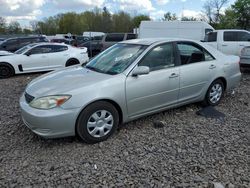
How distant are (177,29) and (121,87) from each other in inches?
469

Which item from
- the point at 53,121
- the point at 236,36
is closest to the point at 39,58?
the point at 53,121

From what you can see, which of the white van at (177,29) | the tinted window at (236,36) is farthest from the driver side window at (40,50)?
the tinted window at (236,36)

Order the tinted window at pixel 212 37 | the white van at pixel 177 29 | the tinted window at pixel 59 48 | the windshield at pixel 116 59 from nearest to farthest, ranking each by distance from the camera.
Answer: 1. the windshield at pixel 116 59
2. the tinted window at pixel 59 48
3. the tinted window at pixel 212 37
4. the white van at pixel 177 29

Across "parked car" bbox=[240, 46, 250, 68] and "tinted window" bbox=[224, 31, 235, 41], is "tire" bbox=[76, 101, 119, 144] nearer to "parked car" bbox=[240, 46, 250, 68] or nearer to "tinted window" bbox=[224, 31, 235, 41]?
"parked car" bbox=[240, 46, 250, 68]

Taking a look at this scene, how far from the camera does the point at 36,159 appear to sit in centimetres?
330

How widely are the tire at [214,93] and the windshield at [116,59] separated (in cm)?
178

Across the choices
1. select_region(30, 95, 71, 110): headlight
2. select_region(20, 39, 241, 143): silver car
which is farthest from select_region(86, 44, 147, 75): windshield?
select_region(30, 95, 71, 110): headlight

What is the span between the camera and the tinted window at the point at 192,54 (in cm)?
449

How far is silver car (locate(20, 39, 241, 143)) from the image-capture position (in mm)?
3363

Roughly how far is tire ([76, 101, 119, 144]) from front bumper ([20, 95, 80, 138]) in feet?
0.39

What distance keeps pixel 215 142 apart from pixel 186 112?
4.18 ft

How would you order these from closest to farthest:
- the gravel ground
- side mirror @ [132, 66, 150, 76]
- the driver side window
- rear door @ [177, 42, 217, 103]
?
the gravel ground → side mirror @ [132, 66, 150, 76] → rear door @ [177, 42, 217, 103] → the driver side window

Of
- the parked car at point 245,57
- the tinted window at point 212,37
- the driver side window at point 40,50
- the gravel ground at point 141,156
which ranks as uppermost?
the tinted window at point 212,37

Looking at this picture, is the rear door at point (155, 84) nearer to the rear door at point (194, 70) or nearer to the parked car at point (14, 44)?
the rear door at point (194, 70)
